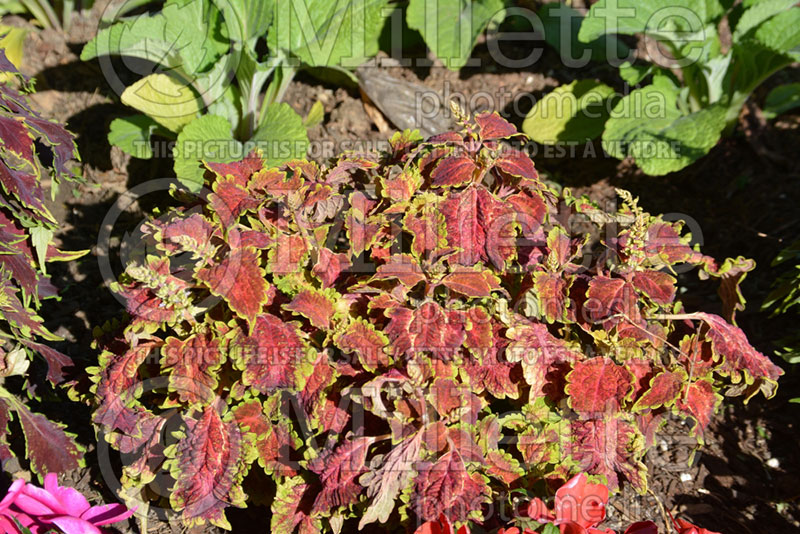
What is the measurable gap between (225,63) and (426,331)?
1614 mm

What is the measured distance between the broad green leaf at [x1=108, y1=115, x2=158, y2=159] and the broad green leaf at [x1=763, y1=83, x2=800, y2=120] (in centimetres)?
241

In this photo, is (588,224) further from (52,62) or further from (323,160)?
(52,62)

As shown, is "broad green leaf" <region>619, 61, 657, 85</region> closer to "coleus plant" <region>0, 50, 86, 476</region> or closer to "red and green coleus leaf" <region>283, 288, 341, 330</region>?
"red and green coleus leaf" <region>283, 288, 341, 330</region>

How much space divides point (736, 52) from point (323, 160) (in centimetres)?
161

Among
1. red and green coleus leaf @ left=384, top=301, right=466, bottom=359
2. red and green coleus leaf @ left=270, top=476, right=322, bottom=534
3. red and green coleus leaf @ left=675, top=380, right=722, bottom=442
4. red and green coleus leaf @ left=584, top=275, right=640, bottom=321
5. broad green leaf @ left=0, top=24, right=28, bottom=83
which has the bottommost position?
red and green coleus leaf @ left=270, top=476, right=322, bottom=534

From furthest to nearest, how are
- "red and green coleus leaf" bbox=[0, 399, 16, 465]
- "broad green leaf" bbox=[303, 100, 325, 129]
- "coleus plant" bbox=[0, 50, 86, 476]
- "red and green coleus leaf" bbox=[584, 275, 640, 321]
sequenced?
"broad green leaf" bbox=[303, 100, 325, 129], "red and green coleus leaf" bbox=[0, 399, 16, 465], "coleus plant" bbox=[0, 50, 86, 476], "red and green coleus leaf" bbox=[584, 275, 640, 321]

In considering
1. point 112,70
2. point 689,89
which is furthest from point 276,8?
point 689,89

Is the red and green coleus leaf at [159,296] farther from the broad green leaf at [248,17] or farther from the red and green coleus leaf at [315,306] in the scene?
the broad green leaf at [248,17]

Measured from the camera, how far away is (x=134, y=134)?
107 inches

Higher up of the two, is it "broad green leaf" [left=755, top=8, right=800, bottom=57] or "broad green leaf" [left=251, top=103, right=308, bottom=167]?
"broad green leaf" [left=755, top=8, right=800, bottom=57]

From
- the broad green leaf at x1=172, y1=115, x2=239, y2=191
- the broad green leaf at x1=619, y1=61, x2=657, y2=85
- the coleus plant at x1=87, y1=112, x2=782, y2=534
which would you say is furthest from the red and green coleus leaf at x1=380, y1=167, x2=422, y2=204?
the broad green leaf at x1=619, y1=61, x2=657, y2=85

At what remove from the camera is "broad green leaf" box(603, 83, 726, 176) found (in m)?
2.62

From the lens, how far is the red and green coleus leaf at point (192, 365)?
5.33 ft

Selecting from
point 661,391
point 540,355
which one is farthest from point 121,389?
point 661,391
